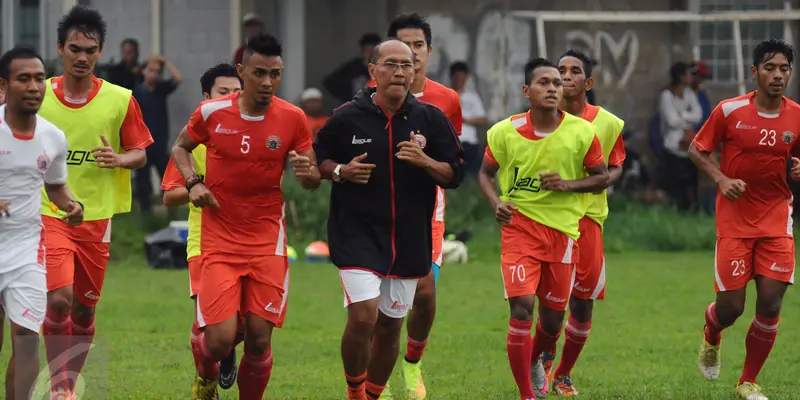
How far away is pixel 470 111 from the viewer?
2234cm

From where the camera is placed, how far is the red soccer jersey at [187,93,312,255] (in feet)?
31.1

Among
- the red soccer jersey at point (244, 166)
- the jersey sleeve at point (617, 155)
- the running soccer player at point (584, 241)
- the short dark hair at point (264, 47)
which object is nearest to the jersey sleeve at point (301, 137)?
the red soccer jersey at point (244, 166)

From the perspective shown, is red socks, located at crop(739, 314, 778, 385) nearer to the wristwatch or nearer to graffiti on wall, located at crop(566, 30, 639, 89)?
the wristwatch

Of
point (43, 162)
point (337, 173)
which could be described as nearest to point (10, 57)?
point (43, 162)

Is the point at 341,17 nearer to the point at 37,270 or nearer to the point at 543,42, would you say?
the point at 543,42

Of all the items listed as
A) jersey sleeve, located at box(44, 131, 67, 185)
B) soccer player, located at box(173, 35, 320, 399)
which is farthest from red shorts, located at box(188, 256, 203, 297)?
jersey sleeve, located at box(44, 131, 67, 185)

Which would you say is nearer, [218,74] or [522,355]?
[522,355]

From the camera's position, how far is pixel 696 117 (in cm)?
2348

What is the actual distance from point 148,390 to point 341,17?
46.0 ft

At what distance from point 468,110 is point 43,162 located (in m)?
13.8

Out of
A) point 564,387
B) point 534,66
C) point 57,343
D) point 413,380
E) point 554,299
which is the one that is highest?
point 534,66

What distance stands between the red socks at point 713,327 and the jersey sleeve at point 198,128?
4.24 meters

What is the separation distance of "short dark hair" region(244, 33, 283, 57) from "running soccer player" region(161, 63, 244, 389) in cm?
114

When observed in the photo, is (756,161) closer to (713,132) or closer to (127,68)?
(713,132)
